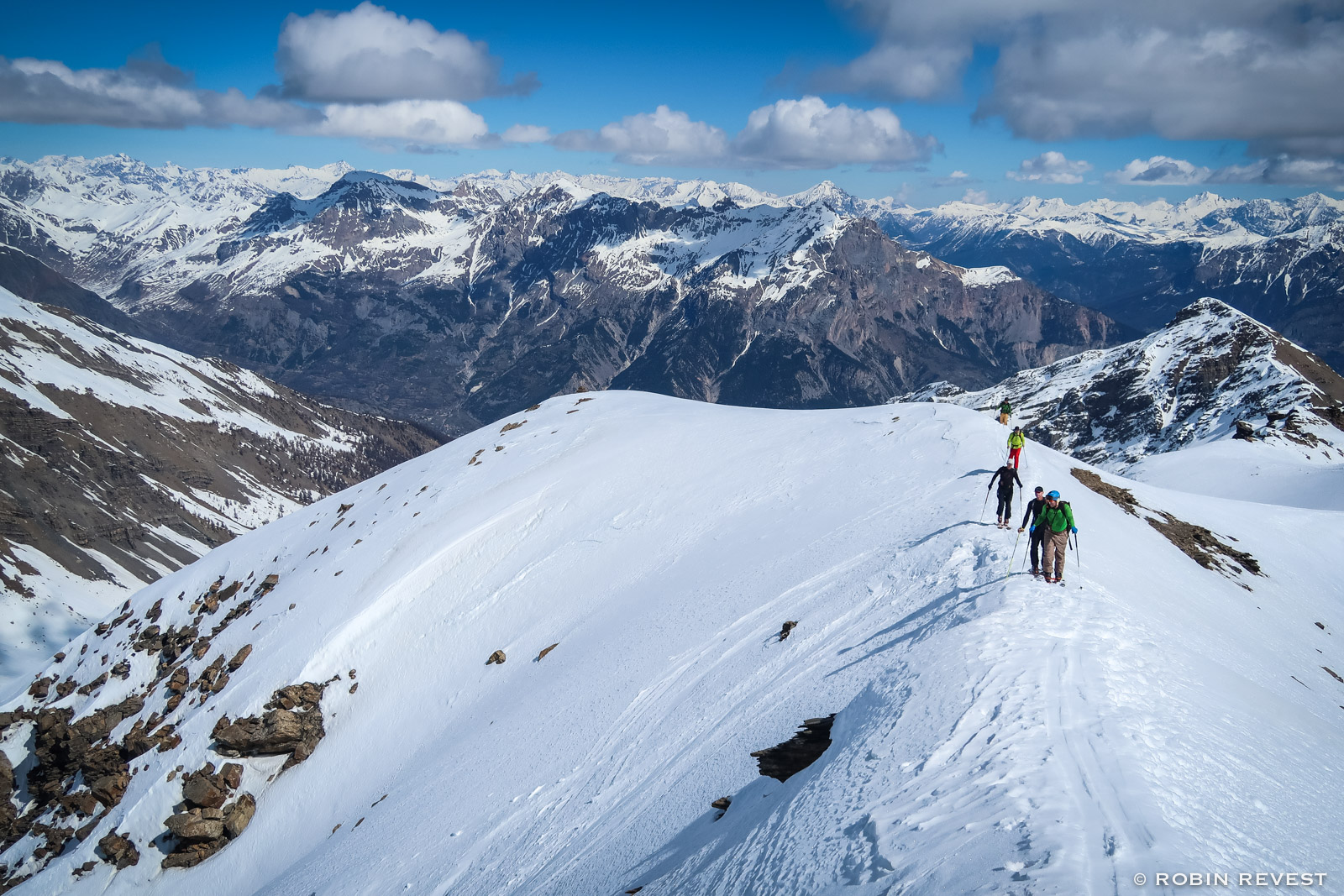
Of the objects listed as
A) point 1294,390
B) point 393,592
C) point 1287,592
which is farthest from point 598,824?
point 1294,390

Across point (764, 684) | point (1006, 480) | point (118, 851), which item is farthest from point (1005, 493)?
point (118, 851)

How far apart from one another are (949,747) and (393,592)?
35.5 metres

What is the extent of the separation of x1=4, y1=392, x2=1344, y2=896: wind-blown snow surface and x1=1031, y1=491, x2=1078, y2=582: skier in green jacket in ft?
3.16

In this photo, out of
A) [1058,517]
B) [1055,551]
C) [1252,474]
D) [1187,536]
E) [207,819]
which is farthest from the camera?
[1252,474]

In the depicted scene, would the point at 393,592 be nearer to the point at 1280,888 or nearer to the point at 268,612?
the point at 268,612

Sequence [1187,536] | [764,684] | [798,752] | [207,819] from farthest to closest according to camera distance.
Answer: [1187,536]
[207,819]
[764,684]
[798,752]

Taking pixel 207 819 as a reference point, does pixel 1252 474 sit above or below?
above

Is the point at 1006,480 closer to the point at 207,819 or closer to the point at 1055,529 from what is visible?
the point at 1055,529

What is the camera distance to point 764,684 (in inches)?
885

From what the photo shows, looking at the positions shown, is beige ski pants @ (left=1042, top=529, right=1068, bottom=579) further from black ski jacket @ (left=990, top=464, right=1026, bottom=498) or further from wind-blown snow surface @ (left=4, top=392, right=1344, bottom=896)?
black ski jacket @ (left=990, top=464, right=1026, bottom=498)

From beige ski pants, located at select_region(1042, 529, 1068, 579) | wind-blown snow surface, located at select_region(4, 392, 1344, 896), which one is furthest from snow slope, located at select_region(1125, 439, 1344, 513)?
beige ski pants, located at select_region(1042, 529, 1068, 579)

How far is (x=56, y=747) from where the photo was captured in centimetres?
4472

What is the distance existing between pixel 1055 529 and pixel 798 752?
1073 cm

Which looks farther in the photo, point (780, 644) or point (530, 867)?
point (780, 644)
